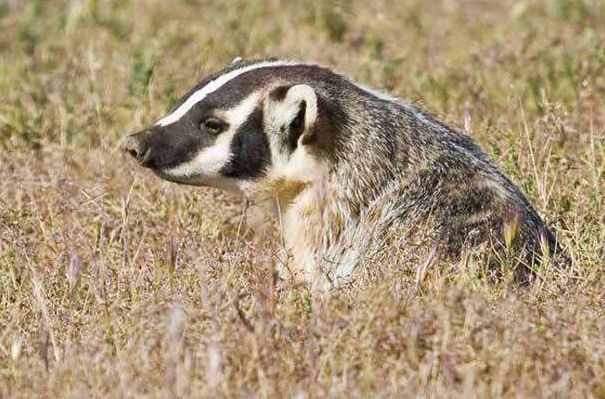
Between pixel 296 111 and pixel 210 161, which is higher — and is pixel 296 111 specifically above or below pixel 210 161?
above

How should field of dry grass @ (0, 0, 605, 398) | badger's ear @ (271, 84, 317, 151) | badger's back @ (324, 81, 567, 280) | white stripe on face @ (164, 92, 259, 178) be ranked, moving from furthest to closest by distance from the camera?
white stripe on face @ (164, 92, 259, 178) → badger's ear @ (271, 84, 317, 151) → badger's back @ (324, 81, 567, 280) → field of dry grass @ (0, 0, 605, 398)

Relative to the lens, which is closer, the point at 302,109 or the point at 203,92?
the point at 302,109

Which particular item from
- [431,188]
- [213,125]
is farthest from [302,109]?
[431,188]

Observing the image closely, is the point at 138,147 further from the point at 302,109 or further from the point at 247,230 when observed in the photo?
the point at 247,230

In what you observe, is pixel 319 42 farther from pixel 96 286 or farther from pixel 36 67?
pixel 96 286

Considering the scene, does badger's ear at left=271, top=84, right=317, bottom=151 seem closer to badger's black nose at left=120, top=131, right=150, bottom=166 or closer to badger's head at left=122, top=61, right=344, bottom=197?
badger's head at left=122, top=61, right=344, bottom=197

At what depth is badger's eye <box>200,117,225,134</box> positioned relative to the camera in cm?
565

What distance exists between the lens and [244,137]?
568cm

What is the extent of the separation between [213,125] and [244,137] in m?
0.13

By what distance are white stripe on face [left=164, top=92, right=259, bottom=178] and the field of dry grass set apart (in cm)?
29

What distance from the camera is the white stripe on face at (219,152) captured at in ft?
18.5

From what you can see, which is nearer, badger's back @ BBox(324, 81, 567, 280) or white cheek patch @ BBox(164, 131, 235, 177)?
badger's back @ BBox(324, 81, 567, 280)

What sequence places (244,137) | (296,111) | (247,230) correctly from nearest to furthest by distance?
(296,111) → (244,137) → (247,230)

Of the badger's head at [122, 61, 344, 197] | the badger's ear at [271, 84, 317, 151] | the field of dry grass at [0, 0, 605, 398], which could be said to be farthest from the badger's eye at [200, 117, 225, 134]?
the field of dry grass at [0, 0, 605, 398]
